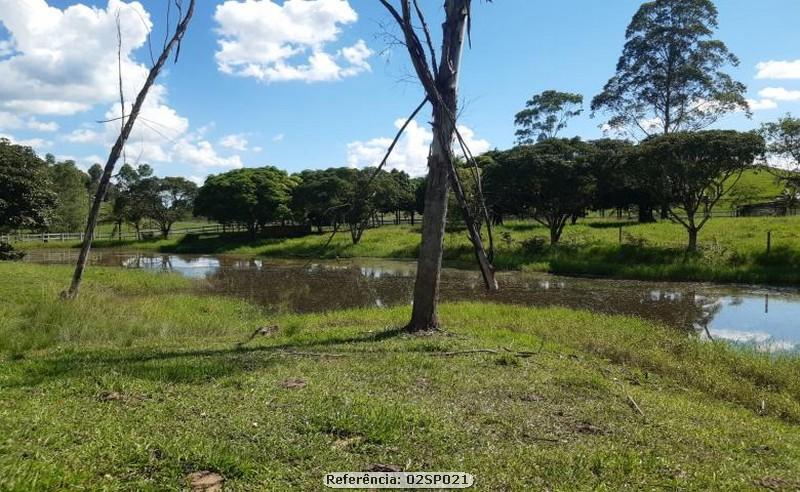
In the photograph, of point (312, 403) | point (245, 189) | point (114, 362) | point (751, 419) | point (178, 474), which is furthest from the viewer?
point (245, 189)

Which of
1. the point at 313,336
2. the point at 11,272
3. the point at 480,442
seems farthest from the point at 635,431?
the point at 11,272

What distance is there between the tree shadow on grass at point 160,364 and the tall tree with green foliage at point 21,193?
19564mm

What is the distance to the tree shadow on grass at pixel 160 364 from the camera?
601cm

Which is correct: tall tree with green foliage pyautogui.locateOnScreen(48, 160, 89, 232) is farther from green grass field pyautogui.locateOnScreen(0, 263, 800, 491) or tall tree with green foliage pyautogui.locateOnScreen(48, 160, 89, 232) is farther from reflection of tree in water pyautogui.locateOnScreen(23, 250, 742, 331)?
green grass field pyautogui.locateOnScreen(0, 263, 800, 491)

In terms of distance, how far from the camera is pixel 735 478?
4129 millimetres

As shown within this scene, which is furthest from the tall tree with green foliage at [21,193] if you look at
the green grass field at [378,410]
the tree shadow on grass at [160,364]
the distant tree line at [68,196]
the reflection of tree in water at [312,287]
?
the tree shadow on grass at [160,364]

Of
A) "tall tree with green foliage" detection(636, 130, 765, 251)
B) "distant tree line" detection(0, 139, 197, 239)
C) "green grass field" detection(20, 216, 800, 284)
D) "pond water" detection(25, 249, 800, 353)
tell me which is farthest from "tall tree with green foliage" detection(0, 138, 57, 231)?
"tall tree with green foliage" detection(636, 130, 765, 251)

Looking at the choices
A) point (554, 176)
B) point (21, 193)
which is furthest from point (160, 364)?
point (554, 176)

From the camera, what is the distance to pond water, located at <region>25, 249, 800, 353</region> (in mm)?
15383

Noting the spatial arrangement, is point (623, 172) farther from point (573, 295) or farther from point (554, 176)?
point (573, 295)

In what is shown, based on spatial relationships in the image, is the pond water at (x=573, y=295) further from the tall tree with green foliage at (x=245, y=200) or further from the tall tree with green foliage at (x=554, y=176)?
the tall tree with green foliage at (x=245, y=200)

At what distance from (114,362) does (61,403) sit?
1994 mm

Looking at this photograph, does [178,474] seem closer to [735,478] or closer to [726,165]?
[735,478]

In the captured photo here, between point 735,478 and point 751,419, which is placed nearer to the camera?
point 735,478
